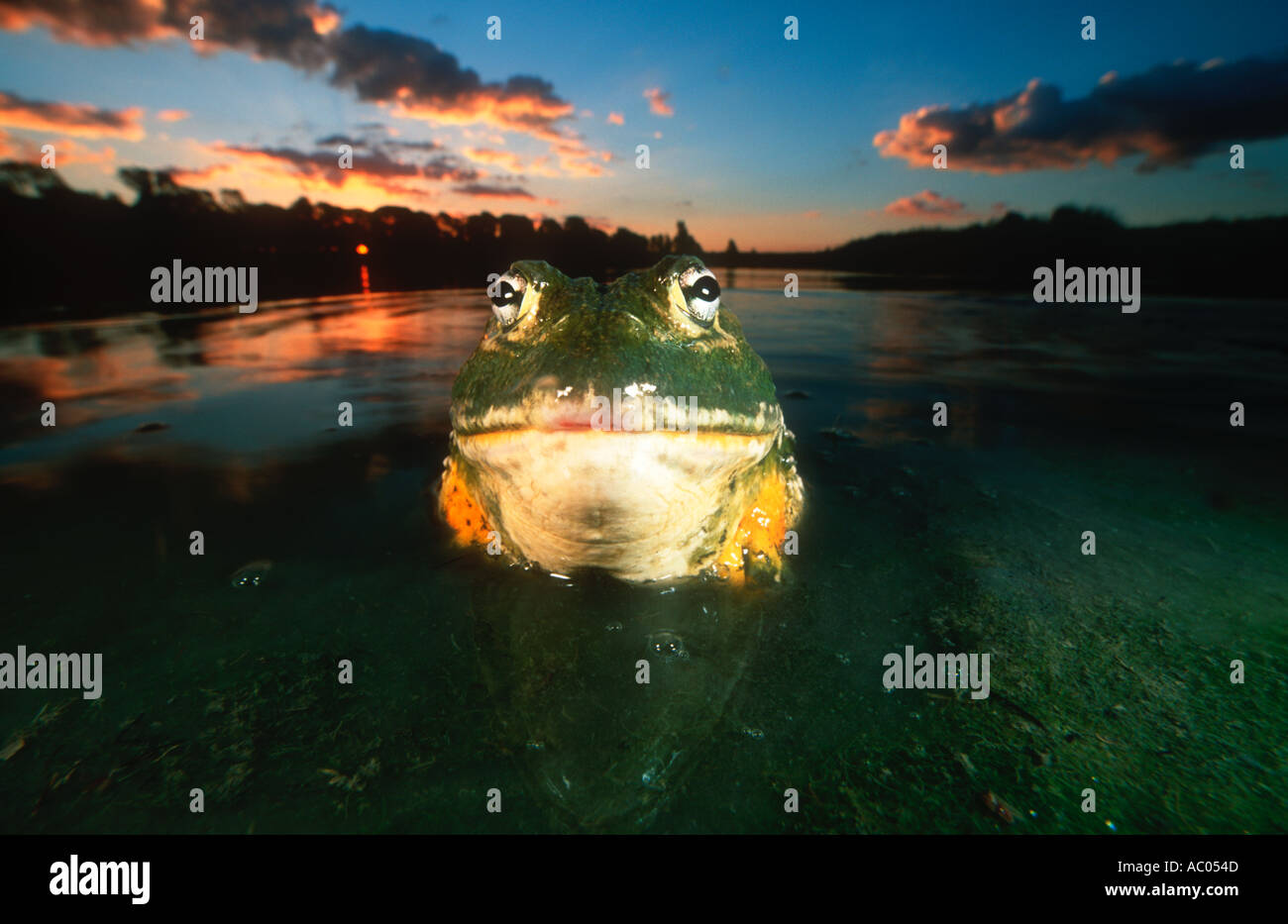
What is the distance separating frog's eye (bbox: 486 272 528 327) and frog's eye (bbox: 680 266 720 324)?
3.27ft

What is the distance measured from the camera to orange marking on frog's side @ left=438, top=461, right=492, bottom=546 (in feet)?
14.6

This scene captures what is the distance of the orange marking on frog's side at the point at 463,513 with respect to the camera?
4.44 m

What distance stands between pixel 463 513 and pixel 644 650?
6.81ft

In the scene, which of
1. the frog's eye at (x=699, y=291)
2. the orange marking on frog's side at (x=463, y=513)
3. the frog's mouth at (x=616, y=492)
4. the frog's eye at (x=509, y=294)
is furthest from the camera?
the orange marking on frog's side at (x=463, y=513)

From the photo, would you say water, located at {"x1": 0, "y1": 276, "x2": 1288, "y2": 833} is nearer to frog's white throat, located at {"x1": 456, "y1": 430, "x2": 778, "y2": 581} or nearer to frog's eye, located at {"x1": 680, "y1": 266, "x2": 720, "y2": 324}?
frog's white throat, located at {"x1": 456, "y1": 430, "x2": 778, "y2": 581}

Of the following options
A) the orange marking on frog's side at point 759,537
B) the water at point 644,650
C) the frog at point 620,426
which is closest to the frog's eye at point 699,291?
the frog at point 620,426

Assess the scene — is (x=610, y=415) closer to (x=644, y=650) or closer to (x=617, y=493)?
(x=617, y=493)

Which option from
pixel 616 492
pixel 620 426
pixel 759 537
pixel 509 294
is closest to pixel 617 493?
pixel 616 492

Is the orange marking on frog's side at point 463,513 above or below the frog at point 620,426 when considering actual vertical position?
below

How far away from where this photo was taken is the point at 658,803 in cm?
230

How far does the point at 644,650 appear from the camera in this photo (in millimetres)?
3262

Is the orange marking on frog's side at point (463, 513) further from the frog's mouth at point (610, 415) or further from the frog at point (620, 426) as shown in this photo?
the frog's mouth at point (610, 415)

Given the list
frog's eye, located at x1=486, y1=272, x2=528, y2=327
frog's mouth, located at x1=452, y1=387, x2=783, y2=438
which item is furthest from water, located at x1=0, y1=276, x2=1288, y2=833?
frog's eye, located at x1=486, y1=272, x2=528, y2=327

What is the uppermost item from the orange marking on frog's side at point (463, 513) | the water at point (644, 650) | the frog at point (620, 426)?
the frog at point (620, 426)
